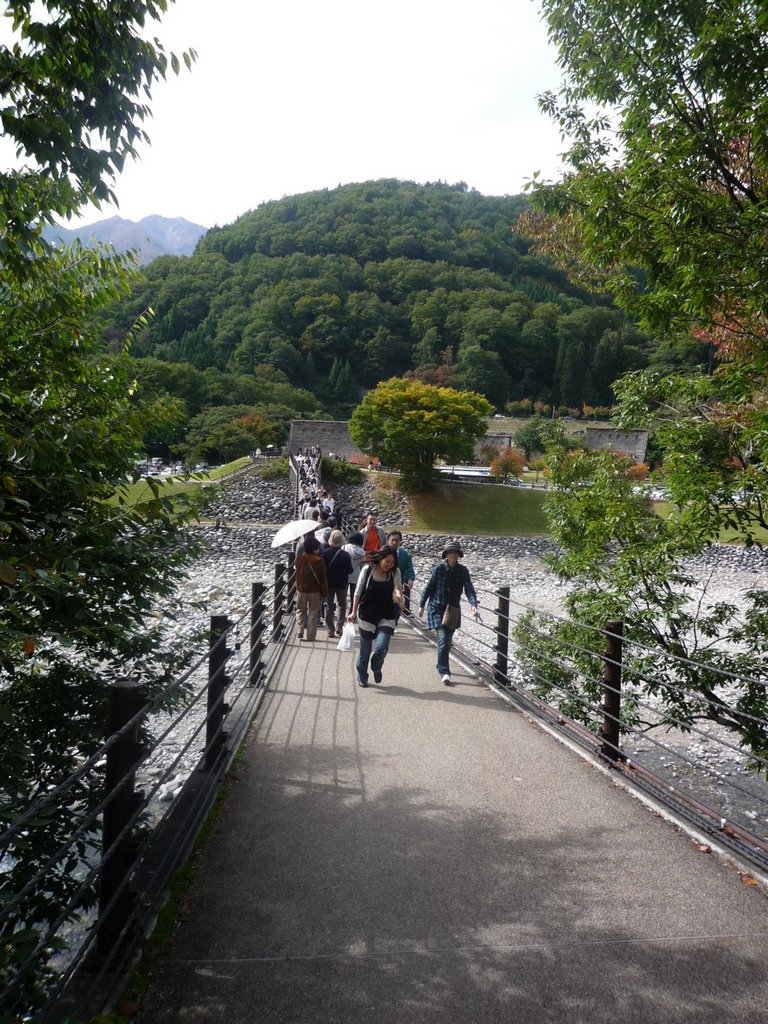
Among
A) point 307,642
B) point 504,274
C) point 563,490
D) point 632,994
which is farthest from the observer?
point 504,274

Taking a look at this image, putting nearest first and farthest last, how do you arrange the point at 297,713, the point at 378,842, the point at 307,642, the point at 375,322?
1. the point at 378,842
2. the point at 297,713
3. the point at 307,642
4. the point at 375,322

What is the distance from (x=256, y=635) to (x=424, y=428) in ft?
117

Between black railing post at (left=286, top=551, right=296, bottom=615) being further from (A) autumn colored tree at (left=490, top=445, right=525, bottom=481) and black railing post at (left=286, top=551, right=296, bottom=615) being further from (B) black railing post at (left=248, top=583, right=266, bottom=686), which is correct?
(A) autumn colored tree at (left=490, top=445, right=525, bottom=481)

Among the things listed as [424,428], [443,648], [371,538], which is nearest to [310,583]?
[371,538]

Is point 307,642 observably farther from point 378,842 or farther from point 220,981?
point 220,981

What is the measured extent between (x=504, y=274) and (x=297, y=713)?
129 m

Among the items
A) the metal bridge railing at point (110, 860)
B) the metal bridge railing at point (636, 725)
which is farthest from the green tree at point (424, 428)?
the metal bridge railing at point (110, 860)

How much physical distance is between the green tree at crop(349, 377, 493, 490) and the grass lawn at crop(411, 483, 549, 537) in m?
1.70

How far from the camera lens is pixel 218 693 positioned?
429cm

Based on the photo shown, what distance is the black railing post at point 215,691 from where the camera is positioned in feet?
13.7

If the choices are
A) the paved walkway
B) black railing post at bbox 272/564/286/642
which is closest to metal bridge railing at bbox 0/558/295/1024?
the paved walkway

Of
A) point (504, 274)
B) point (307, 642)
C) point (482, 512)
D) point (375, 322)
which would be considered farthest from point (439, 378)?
point (307, 642)

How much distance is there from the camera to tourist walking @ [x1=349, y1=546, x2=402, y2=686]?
21.3ft

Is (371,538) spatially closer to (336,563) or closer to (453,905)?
(336,563)
